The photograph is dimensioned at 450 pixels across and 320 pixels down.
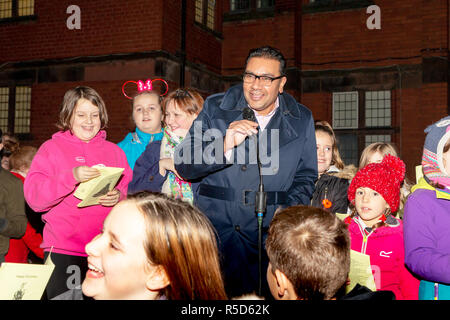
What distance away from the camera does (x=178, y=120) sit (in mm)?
3834

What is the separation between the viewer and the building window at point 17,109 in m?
11.3

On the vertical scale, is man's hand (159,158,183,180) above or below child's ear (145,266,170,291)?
above

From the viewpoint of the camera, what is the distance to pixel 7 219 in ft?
12.1

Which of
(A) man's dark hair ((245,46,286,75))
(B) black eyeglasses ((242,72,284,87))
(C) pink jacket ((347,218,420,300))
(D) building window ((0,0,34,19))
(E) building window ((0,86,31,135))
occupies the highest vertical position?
(D) building window ((0,0,34,19))

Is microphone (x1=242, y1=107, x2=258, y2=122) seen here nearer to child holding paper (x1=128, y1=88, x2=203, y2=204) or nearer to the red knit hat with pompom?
child holding paper (x1=128, y1=88, x2=203, y2=204)

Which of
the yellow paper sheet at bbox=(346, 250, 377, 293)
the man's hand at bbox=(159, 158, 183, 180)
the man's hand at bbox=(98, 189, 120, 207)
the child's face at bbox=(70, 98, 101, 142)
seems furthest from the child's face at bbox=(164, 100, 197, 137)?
the yellow paper sheet at bbox=(346, 250, 377, 293)

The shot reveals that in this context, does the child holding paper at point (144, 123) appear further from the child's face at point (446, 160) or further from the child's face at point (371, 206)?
the child's face at point (446, 160)

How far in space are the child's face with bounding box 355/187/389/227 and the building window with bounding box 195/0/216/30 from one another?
29.8ft

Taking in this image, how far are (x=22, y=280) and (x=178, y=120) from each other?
208 cm

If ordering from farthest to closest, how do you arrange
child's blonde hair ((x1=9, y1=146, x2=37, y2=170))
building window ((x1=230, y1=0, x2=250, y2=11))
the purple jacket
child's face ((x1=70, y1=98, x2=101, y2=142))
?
1. building window ((x1=230, y1=0, x2=250, y2=11))
2. child's blonde hair ((x1=9, y1=146, x2=37, y2=170))
3. child's face ((x1=70, y1=98, x2=101, y2=142))
4. the purple jacket

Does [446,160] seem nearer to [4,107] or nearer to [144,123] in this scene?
[144,123]

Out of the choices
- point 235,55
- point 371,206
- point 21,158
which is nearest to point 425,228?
point 371,206

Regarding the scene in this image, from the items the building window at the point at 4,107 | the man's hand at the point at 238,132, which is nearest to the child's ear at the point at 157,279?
the man's hand at the point at 238,132

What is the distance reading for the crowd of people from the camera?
1.65m
